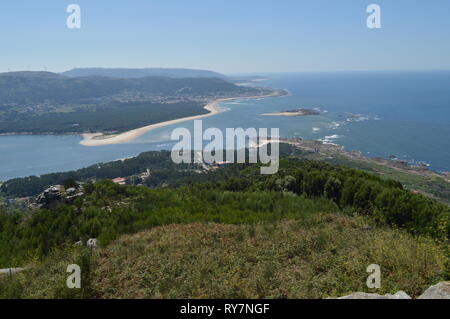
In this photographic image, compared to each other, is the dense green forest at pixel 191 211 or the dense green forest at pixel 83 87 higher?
the dense green forest at pixel 83 87

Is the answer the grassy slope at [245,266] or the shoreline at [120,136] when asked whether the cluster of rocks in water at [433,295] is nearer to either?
the grassy slope at [245,266]

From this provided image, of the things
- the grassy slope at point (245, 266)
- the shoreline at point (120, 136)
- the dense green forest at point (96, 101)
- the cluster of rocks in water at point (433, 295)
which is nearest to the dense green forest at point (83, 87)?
the dense green forest at point (96, 101)

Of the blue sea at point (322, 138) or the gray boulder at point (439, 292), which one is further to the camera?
the blue sea at point (322, 138)

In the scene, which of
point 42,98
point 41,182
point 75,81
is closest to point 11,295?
point 41,182

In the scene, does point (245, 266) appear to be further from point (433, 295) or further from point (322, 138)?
point (322, 138)

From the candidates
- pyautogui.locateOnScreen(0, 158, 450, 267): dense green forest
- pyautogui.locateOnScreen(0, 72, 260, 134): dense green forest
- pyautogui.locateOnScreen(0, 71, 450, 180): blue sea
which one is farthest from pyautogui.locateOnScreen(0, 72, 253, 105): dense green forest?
pyautogui.locateOnScreen(0, 158, 450, 267): dense green forest
